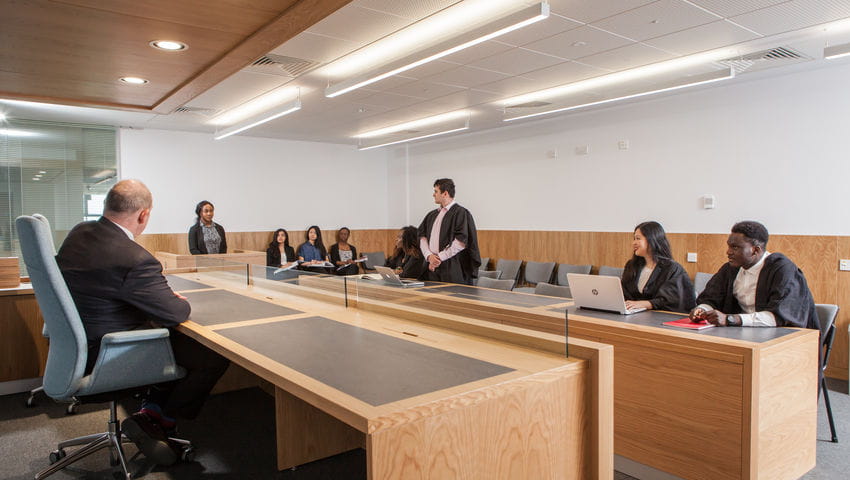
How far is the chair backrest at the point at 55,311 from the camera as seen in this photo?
93.4 inches

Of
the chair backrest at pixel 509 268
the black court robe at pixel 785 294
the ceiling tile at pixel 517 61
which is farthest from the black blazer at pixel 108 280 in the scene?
the chair backrest at pixel 509 268

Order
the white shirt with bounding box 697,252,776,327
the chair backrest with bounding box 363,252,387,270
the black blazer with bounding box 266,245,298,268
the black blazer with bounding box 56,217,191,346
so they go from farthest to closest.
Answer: the chair backrest with bounding box 363,252,387,270
the black blazer with bounding box 266,245,298,268
the white shirt with bounding box 697,252,776,327
the black blazer with bounding box 56,217,191,346

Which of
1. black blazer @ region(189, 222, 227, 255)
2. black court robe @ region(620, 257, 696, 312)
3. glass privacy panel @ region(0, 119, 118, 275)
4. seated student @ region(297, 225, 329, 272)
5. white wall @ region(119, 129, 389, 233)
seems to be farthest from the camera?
seated student @ region(297, 225, 329, 272)

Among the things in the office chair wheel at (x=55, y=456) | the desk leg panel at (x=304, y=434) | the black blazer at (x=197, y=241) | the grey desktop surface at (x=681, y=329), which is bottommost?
the office chair wheel at (x=55, y=456)

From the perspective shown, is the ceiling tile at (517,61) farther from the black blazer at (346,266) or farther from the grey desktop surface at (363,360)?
the black blazer at (346,266)

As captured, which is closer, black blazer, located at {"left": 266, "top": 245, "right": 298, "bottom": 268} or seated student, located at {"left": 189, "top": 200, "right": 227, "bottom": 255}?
seated student, located at {"left": 189, "top": 200, "right": 227, "bottom": 255}

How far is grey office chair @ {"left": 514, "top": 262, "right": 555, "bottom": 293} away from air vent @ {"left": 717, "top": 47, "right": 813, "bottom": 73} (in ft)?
10.6

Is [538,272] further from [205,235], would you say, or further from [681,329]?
[681,329]

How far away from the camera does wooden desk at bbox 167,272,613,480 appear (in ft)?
4.94

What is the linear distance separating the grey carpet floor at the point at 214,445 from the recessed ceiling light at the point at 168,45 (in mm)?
2257

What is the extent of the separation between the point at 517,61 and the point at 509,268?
3.68 metres

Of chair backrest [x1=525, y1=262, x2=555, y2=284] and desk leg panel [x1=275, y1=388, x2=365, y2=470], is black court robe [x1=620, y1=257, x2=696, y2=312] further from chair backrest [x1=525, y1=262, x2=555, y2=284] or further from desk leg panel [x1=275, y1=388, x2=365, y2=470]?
chair backrest [x1=525, y1=262, x2=555, y2=284]

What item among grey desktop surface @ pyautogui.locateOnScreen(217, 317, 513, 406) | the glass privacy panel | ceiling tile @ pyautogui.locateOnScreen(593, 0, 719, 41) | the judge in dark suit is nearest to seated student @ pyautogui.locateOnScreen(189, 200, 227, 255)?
the glass privacy panel

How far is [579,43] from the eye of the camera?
436 centimetres
